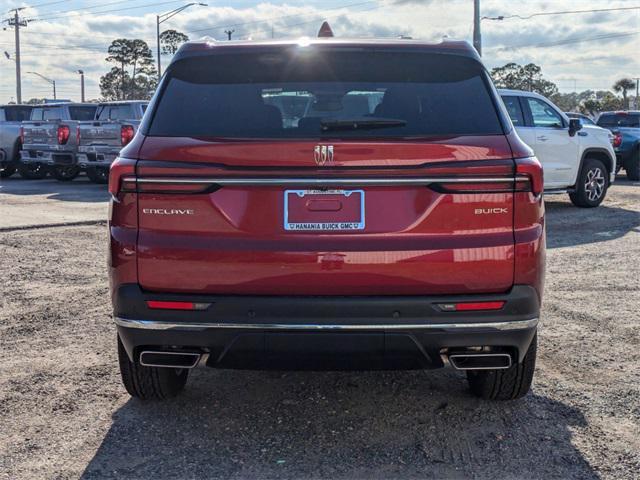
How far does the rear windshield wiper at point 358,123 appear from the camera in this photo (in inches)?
136

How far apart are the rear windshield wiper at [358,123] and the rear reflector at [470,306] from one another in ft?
2.71

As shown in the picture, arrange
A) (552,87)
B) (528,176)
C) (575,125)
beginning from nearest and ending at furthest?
(528,176)
(575,125)
(552,87)

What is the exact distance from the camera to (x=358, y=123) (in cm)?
346

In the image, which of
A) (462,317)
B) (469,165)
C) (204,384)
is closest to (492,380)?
(462,317)

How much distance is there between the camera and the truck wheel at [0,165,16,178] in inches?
846

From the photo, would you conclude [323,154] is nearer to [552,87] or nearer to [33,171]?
[33,171]

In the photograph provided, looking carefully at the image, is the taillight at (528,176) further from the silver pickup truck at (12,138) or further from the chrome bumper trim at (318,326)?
the silver pickup truck at (12,138)

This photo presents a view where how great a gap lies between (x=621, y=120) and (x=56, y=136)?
578 inches

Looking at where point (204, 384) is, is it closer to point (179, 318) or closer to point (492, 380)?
point (179, 318)

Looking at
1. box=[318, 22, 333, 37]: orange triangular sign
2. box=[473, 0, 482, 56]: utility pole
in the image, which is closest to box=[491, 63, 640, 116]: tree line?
box=[473, 0, 482, 56]: utility pole

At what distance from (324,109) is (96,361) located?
2.45 metres

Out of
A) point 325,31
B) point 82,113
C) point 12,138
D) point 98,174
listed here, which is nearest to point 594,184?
point 325,31

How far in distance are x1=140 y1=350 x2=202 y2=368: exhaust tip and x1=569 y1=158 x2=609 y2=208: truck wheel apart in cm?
1081

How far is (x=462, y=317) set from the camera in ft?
11.1
